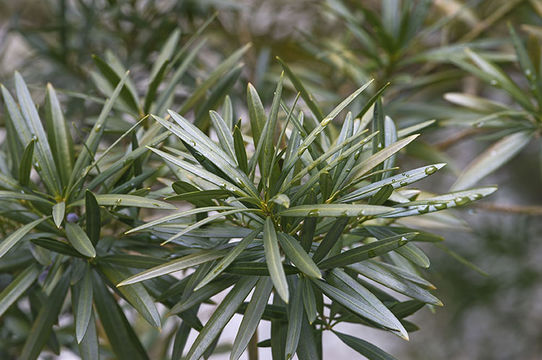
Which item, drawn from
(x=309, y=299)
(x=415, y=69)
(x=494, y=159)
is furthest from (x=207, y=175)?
(x=415, y=69)

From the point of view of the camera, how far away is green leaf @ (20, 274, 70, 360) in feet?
1.52

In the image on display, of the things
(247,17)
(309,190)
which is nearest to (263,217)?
(309,190)

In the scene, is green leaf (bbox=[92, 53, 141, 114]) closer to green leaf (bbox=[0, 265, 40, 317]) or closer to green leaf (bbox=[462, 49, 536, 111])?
green leaf (bbox=[0, 265, 40, 317])

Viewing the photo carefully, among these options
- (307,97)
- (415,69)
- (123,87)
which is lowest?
(307,97)

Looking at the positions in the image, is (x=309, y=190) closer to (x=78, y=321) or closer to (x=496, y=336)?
(x=78, y=321)

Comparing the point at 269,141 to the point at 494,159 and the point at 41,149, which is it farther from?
the point at 494,159

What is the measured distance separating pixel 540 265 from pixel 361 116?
126 centimetres

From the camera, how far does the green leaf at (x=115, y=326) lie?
0.48 m

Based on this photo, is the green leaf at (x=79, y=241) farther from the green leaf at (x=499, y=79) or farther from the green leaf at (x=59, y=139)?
the green leaf at (x=499, y=79)

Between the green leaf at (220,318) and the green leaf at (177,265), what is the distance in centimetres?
3

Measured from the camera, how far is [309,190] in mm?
383

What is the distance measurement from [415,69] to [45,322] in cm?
101

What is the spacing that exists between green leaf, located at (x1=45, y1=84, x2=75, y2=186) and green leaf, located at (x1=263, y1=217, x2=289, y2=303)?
213 millimetres

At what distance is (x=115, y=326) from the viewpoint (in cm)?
48
